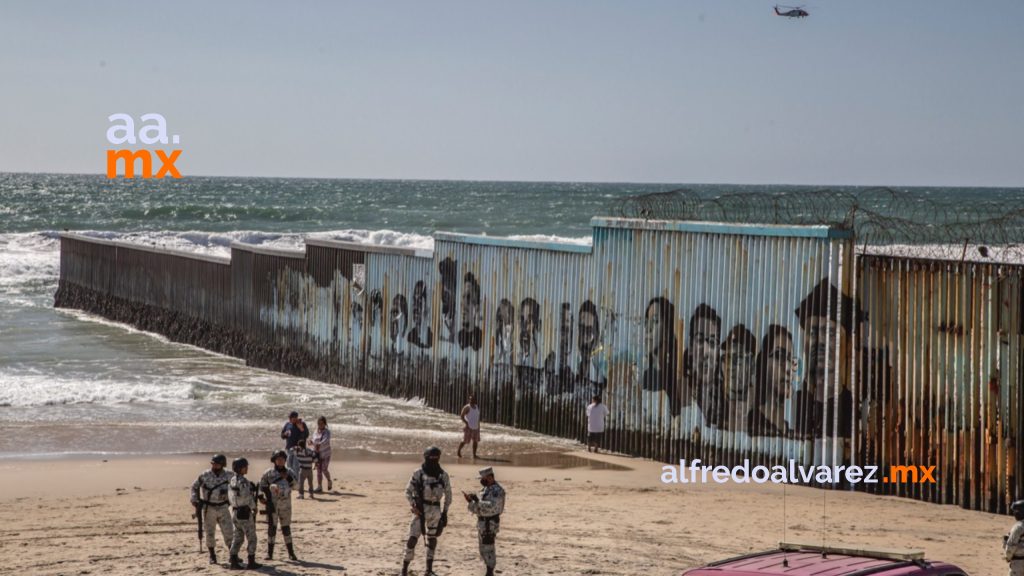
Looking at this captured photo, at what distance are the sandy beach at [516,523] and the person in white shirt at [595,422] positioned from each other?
61 cm

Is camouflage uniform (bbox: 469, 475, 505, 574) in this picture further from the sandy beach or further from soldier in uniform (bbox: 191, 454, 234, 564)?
soldier in uniform (bbox: 191, 454, 234, 564)

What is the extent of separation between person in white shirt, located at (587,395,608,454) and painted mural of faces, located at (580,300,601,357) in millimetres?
913

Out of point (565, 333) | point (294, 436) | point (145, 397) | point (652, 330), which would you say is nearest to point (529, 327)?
point (565, 333)

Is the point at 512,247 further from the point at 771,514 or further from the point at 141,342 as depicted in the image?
the point at 141,342

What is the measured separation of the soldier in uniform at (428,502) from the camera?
1307 cm

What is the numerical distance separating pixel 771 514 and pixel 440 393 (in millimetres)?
10222

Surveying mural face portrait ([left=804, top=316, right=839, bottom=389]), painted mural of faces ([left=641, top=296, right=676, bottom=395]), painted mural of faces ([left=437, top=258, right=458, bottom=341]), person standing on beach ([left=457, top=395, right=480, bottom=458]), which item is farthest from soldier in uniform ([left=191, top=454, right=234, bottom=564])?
painted mural of faces ([left=437, top=258, right=458, bottom=341])

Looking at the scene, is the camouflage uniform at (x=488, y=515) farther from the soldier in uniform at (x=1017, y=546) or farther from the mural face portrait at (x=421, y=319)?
the mural face portrait at (x=421, y=319)

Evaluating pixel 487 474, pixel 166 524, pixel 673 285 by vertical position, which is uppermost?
pixel 673 285

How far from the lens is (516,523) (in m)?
16.2

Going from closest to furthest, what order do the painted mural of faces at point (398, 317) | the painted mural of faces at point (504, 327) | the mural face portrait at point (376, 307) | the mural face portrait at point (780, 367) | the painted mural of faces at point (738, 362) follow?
the mural face portrait at point (780, 367), the painted mural of faces at point (738, 362), the painted mural of faces at point (504, 327), the painted mural of faces at point (398, 317), the mural face portrait at point (376, 307)

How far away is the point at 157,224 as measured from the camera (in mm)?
96125

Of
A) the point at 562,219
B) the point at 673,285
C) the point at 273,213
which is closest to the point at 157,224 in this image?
the point at 273,213

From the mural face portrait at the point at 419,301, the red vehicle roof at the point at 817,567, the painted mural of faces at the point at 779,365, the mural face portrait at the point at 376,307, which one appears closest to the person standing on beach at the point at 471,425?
the mural face portrait at the point at 419,301
